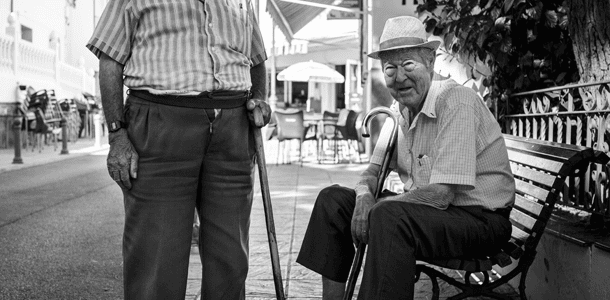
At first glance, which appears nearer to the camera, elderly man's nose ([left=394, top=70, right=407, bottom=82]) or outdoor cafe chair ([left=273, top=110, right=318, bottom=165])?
elderly man's nose ([left=394, top=70, right=407, bottom=82])

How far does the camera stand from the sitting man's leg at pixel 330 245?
10.9 feet

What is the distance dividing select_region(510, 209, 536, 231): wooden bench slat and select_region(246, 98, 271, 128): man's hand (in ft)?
4.09

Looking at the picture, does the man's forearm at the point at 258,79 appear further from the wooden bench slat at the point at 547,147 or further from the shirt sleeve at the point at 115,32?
the wooden bench slat at the point at 547,147

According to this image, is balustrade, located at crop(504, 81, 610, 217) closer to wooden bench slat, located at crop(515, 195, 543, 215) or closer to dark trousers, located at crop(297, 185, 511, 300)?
wooden bench slat, located at crop(515, 195, 543, 215)

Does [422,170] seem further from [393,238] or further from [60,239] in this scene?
[60,239]

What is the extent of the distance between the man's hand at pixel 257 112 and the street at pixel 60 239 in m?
1.71

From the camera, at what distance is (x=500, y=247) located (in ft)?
10.5

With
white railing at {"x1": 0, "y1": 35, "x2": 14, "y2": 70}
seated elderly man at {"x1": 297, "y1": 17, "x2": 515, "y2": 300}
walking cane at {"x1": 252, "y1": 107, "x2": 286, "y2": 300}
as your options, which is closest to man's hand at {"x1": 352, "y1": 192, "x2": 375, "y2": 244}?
seated elderly man at {"x1": 297, "y1": 17, "x2": 515, "y2": 300}

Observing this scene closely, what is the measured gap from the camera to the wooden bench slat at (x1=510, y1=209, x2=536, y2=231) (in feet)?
11.1

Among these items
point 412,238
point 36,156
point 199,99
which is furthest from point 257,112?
point 36,156

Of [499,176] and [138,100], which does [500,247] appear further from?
[138,100]

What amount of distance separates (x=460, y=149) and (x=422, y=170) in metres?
0.28

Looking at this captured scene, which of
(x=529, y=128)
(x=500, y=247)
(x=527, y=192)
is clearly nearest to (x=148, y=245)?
(x=500, y=247)

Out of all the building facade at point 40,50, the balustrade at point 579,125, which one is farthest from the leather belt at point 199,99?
the building facade at point 40,50
